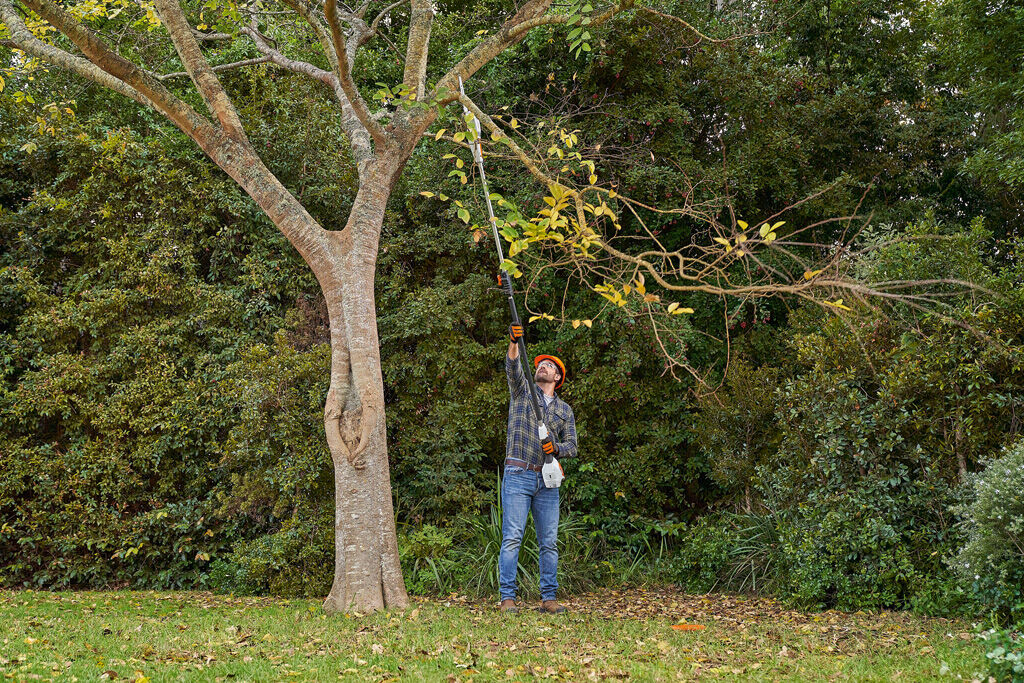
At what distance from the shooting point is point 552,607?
234 inches

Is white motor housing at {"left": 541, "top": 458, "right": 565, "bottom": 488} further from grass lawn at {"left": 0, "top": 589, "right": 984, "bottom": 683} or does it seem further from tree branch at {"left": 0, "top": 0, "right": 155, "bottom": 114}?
tree branch at {"left": 0, "top": 0, "right": 155, "bottom": 114}

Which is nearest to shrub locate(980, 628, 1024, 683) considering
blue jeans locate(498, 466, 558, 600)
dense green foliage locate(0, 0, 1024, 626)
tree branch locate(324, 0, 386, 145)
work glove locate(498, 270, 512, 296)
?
dense green foliage locate(0, 0, 1024, 626)

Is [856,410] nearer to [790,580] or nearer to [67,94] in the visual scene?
[790,580]

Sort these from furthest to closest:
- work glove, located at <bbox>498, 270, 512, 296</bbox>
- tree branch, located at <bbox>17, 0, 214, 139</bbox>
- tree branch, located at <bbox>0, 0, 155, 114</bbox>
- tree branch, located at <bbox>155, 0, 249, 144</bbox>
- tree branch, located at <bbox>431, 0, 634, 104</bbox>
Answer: tree branch, located at <bbox>431, 0, 634, 104</bbox>
tree branch, located at <bbox>0, 0, 155, 114</bbox>
tree branch, located at <bbox>155, 0, 249, 144</bbox>
work glove, located at <bbox>498, 270, 512, 296</bbox>
tree branch, located at <bbox>17, 0, 214, 139</bbox>

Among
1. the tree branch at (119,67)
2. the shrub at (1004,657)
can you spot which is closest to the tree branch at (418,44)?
the tree branch at (119,67)

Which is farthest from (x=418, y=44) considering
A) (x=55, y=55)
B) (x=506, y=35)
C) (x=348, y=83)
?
(x=55, y=55)

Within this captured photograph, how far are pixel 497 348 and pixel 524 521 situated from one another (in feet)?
9.80

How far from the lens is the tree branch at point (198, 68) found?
6078 mm

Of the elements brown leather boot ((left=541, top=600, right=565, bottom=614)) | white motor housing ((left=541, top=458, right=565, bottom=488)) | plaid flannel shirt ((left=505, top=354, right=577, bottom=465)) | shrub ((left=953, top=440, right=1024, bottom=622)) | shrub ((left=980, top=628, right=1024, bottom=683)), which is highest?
plaid flannel shirt ((left=505, top=354, right=577, bottom=465))

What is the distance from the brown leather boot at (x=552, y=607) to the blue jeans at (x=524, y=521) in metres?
0.04

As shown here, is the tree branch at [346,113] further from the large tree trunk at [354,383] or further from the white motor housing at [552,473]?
the white motor housing at [552,473]

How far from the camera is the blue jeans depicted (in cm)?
588

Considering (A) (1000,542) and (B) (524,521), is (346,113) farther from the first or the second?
(A) (1000,542)

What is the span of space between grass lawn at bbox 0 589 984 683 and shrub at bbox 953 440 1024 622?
32 centimetres
